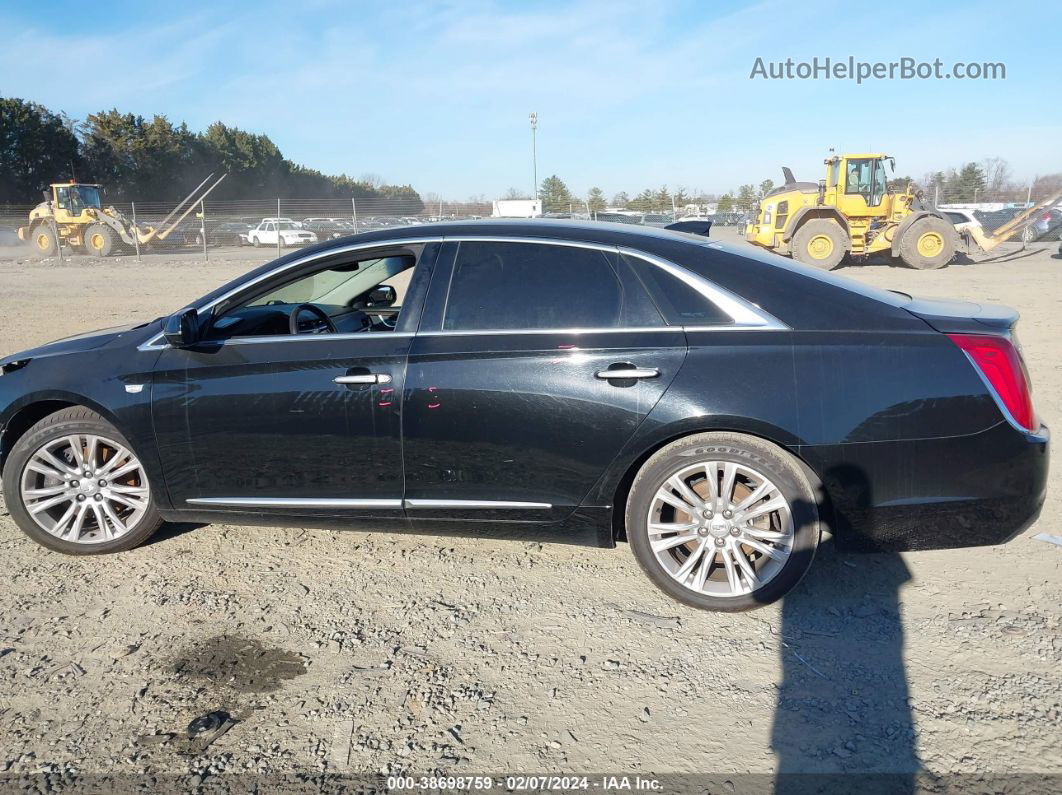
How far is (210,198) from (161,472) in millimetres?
64116

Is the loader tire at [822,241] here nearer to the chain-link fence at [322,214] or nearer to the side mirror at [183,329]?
the chain-link fence at [322,214]

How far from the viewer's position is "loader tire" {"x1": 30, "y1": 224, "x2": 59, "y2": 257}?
32.0 metres

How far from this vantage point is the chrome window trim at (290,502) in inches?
143

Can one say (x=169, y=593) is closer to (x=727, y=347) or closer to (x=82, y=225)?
(x=727, y=347)

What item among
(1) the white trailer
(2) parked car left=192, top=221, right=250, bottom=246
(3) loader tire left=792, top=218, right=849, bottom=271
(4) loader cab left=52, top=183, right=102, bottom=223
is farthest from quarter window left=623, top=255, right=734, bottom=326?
(2) parked car left=192, top=221, right=250, bottom=246

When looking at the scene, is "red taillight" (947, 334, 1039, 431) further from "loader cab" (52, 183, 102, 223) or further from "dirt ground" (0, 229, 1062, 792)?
"loader cab" (52, 183, 102, 223)

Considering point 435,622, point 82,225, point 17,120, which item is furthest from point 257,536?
point 17,120

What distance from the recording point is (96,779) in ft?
8.05

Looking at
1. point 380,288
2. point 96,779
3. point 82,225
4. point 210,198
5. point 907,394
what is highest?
point 210,198

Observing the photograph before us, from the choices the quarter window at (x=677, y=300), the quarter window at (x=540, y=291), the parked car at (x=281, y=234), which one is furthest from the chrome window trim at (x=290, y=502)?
the parked car at (x=281, y=234)

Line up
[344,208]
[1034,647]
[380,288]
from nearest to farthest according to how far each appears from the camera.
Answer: [1034,647], [380,288], [344,208]

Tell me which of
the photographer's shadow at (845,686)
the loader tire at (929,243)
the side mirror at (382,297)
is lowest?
the photographer's shadow at (845,686)

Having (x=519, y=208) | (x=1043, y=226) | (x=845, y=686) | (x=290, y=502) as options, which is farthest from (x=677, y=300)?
(x=519, y=208)

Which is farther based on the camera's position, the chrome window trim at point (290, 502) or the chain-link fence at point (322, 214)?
the chain-link fence at point (322, 214)
